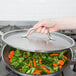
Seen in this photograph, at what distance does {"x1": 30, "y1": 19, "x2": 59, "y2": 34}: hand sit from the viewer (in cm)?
79

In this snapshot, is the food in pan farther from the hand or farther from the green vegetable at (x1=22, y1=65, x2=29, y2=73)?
the hand

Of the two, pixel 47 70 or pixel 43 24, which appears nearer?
pixel 47 70

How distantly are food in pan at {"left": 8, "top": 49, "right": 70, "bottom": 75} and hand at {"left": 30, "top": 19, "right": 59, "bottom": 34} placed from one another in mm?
174

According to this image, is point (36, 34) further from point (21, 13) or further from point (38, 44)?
point (21, 13)

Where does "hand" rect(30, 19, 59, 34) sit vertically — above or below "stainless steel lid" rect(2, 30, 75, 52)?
above

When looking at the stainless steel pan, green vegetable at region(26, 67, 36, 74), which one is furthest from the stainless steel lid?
green vegetable at region(26, 67, 36, 74)

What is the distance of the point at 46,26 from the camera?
84 centimetres

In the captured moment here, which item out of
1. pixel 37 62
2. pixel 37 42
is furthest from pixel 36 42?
pixel 37 62

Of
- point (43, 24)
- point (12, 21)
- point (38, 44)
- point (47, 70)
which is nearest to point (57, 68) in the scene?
point (47, 70)

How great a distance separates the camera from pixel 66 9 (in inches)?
53.2

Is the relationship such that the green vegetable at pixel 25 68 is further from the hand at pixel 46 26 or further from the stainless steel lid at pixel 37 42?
the hand at pixel 46 26

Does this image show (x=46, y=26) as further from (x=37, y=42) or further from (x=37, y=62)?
(x=37, y=62)

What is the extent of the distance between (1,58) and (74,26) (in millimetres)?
565

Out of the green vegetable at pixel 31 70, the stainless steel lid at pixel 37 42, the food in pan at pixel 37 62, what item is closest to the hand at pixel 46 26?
the stainless steel lid at pixel 37 42
